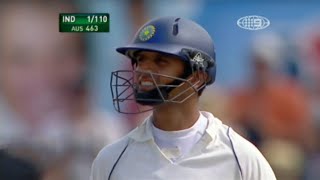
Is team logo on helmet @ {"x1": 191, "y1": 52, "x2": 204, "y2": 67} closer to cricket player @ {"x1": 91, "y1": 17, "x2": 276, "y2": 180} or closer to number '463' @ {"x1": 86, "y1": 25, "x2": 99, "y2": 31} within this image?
cricket player @ {"x1": 91, "y1": 17, "x2": 276, "y2": 180}

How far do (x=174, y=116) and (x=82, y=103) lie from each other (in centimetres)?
169

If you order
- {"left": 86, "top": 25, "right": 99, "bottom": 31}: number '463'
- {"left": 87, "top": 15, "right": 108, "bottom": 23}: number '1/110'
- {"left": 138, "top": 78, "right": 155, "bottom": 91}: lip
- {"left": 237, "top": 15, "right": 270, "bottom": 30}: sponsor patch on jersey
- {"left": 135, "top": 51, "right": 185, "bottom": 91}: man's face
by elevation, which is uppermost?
{"left": 87, "top": 15, "right": 108, "bottom": 23}: number '1/110'

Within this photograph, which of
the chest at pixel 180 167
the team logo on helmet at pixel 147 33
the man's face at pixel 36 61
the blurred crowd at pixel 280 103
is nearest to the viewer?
the chest at pixel 180 167

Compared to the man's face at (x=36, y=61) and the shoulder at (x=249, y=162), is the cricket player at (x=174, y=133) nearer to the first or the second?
the shoulder at (x=249, y=162)

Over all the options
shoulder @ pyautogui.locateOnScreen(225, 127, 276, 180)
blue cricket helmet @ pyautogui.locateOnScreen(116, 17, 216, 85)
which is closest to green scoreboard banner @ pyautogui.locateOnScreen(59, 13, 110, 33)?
blue cricket helmet @ pyautogui.locateOnScreen(116, 17, 216, 85)

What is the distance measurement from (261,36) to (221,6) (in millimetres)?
257

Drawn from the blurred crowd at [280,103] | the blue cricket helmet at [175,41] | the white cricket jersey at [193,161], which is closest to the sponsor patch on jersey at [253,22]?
the blurred crowd at [280,103]

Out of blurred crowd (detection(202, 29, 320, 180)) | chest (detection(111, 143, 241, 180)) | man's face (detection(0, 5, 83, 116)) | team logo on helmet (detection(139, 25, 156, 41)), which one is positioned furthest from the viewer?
man's face (detection(0, 5, 83, 116))

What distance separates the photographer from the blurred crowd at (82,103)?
3.80m

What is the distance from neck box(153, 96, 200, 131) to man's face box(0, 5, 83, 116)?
5.54 ft

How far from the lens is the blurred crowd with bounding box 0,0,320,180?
12.5 ft

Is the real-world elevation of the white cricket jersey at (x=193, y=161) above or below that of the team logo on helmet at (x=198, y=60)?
below

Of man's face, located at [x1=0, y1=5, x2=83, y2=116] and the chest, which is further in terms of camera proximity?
man's face, located at [x1=0, y1=5, x2=83, y2=116]

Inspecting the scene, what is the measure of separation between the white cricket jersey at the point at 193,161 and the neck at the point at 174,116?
0.14 ft
